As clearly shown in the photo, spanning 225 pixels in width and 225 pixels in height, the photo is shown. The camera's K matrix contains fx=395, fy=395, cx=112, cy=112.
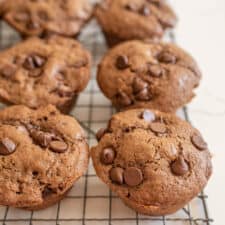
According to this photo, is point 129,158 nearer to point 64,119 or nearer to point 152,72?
point 64,119

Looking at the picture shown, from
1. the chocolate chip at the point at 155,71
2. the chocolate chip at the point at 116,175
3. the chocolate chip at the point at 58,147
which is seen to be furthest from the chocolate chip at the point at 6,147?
the chocolate chip at the point at 155,71

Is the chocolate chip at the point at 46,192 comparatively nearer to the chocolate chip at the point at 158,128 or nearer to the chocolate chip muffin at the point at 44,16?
the chocolate chip at the point at 158,128

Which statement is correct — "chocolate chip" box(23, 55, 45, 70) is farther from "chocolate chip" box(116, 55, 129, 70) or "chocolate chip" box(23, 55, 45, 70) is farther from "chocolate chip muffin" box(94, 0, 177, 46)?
"chocolate chip muffin" box(94, 0, 177, 46)

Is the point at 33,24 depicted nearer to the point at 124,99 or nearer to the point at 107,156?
the point at 124,99

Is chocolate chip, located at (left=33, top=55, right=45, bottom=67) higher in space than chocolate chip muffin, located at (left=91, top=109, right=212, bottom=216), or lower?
lower

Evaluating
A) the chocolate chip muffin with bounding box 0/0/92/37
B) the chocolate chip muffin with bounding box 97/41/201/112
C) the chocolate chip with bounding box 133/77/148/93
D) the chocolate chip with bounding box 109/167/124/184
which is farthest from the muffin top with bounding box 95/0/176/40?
the chocolate chip with bounding box 109/167/124/184

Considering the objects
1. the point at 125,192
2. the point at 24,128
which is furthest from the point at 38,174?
the point at 125,192
